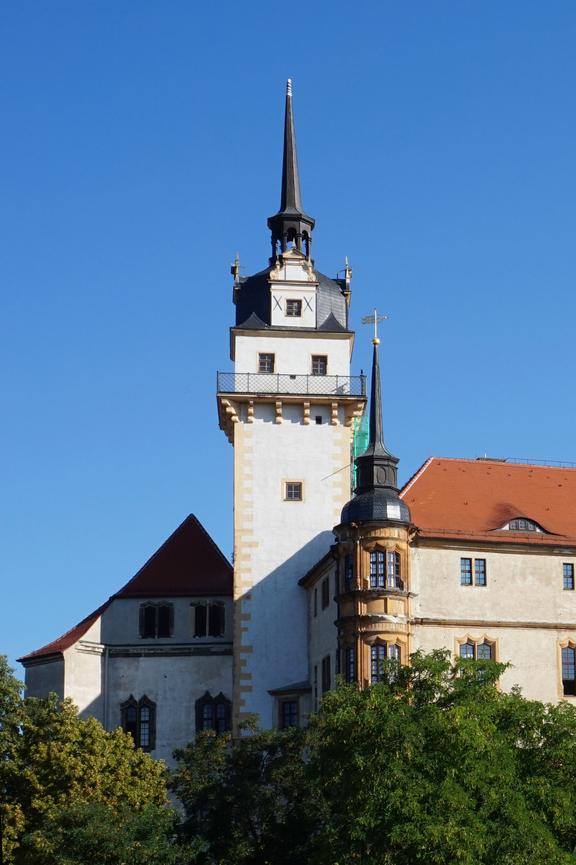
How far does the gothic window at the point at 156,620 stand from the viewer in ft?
208

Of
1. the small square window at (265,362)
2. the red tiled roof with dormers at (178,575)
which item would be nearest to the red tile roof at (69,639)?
the red tiled roof with dormers at (178,575)

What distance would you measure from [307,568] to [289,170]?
1680 centimetres

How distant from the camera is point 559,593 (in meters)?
55.0

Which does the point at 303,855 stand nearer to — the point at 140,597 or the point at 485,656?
the point at 485,656

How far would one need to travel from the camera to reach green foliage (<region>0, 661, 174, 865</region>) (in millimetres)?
43719

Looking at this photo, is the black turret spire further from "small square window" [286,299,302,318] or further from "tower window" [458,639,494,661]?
"tower window" [458,639,494,661]

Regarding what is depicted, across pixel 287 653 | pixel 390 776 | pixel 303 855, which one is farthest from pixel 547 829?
pixel 287 653

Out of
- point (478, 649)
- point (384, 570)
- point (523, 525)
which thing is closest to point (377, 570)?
point (384, 570)

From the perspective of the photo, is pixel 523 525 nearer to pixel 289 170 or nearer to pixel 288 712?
pixel 288 712

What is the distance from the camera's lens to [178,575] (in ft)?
213

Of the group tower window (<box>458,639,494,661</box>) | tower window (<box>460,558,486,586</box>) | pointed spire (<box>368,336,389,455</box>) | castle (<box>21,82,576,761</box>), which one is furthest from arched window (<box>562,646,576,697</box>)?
pointed spire (<box>368,336,389,455</box>)

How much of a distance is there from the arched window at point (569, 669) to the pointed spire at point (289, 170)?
2104 cm

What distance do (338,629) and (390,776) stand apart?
49.1 feet

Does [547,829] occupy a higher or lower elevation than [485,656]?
lower
